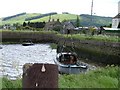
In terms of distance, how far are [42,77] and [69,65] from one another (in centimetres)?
2316

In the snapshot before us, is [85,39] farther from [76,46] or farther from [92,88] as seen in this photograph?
[92,88]

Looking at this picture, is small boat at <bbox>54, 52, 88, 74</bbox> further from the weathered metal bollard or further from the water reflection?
the weathered metal bollard

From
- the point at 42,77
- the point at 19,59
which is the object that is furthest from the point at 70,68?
the point at 42,77

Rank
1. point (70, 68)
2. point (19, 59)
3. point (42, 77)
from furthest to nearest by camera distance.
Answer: point (19, 59), point (70, 68), point (42, 77)

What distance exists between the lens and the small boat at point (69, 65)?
85.2ft

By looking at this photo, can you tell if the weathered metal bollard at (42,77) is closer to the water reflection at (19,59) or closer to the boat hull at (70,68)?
the water reflection at (19,59)

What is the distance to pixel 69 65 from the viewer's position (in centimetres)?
2745

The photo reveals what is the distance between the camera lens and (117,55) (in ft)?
139

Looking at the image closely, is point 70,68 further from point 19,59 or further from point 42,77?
→ point 42,77

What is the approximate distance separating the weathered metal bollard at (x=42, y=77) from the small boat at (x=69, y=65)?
20431 mm

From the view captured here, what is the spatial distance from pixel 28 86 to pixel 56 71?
411 mm

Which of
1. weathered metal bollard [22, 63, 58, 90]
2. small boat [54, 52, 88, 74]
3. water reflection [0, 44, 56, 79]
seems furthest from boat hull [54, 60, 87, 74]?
weathered metal bollard [22, 63, 58, 90]

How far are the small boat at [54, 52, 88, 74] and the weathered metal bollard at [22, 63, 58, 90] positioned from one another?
2043 centimetres

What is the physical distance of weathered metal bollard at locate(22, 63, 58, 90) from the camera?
4309 millimetres
